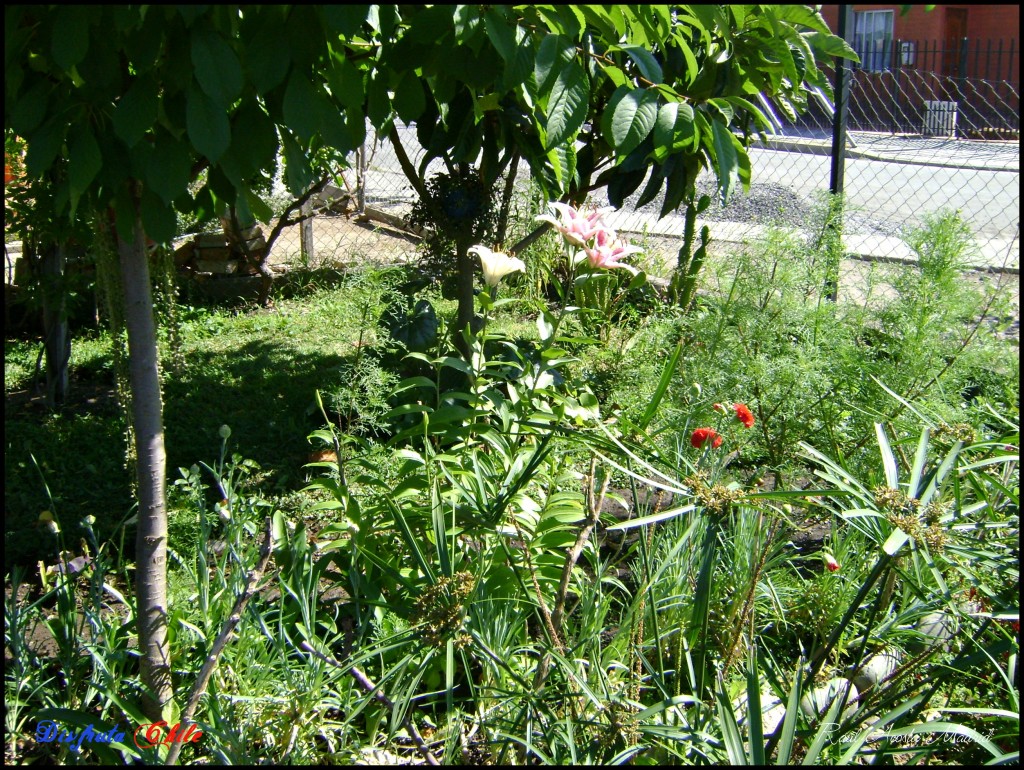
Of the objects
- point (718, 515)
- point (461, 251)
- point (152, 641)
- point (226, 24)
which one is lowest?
point (152, 641)

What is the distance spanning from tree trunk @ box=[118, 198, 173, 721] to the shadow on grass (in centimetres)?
114

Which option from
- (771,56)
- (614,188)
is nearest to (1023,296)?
(771,56)

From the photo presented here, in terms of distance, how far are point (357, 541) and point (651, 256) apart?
419 cm

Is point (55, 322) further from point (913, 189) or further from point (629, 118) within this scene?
point (913, 189)

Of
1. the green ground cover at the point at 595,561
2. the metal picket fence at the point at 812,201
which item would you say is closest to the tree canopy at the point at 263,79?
the green ground cover at the point at 595,561

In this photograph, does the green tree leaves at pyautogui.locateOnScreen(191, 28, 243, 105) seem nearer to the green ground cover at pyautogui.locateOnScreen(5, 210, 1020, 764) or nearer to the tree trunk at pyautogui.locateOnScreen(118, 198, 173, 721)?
the tree trunk at pyautogui.locateOnScreen(118, 198, 173, 721)

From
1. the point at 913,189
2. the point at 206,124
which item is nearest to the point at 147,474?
the point at 206,124

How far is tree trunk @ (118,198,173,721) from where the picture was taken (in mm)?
1916

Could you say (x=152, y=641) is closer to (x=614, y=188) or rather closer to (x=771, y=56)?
(x=771, y=56)

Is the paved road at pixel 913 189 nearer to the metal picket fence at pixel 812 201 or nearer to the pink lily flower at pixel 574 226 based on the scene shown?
the metal picket fence at pixel 812 201

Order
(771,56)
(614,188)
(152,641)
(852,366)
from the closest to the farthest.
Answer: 1. (152,641)
2. (771,56)
3. (852,366)
4. (614,188)

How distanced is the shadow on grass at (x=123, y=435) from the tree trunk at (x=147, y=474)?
114cm

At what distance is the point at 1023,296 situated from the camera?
1540 mm

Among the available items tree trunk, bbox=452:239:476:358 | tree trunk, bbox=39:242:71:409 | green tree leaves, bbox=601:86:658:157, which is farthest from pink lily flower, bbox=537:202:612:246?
tree trunk, bbox=39:242:71:409
